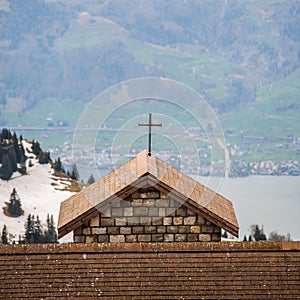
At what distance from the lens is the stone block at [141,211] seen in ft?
70.7

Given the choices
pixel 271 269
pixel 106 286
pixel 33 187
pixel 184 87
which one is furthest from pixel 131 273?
pixel 33 187

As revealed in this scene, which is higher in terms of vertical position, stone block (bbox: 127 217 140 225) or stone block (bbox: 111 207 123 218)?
stone block (bbox: 111 207 123 218)

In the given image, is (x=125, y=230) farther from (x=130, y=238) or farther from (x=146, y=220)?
(x=146, y=220)

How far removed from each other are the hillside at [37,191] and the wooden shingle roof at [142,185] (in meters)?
135

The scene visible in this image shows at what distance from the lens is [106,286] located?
18844 millimetres

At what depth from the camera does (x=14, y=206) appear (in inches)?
6781

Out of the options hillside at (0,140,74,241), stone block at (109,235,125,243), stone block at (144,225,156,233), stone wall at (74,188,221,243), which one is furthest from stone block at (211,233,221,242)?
hillside at (0,140,74,241)

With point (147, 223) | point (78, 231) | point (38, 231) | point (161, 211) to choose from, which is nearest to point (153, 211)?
point (161, 211)

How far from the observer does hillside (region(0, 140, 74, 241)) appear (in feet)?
550

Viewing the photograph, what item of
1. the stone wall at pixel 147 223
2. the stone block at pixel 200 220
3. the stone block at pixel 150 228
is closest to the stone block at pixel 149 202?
the stone wall at pixel 147 223

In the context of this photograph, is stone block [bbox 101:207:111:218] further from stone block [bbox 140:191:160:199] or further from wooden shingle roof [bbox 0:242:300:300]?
wooden shingle roof [bbox 0:242:300:300]

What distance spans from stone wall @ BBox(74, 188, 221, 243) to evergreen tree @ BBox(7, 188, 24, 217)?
14854 centimetres

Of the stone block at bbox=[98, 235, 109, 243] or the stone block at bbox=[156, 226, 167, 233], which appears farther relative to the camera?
the stone block at bbox=[156, 226, 167, 233]

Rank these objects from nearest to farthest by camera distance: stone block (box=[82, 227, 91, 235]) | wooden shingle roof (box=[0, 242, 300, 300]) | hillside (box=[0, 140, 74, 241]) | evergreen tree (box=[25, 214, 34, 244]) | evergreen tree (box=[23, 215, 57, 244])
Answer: wooden shingle roof (box=[0, 242, 300, 300]), stone block (box=[82, 227, 91, 235]), evergreen tree (box=[23, 215, 57, 244]), evergreen tree (box=[25, 214, 34, 244]), hillside (box=[0, 140, 74, 241])
